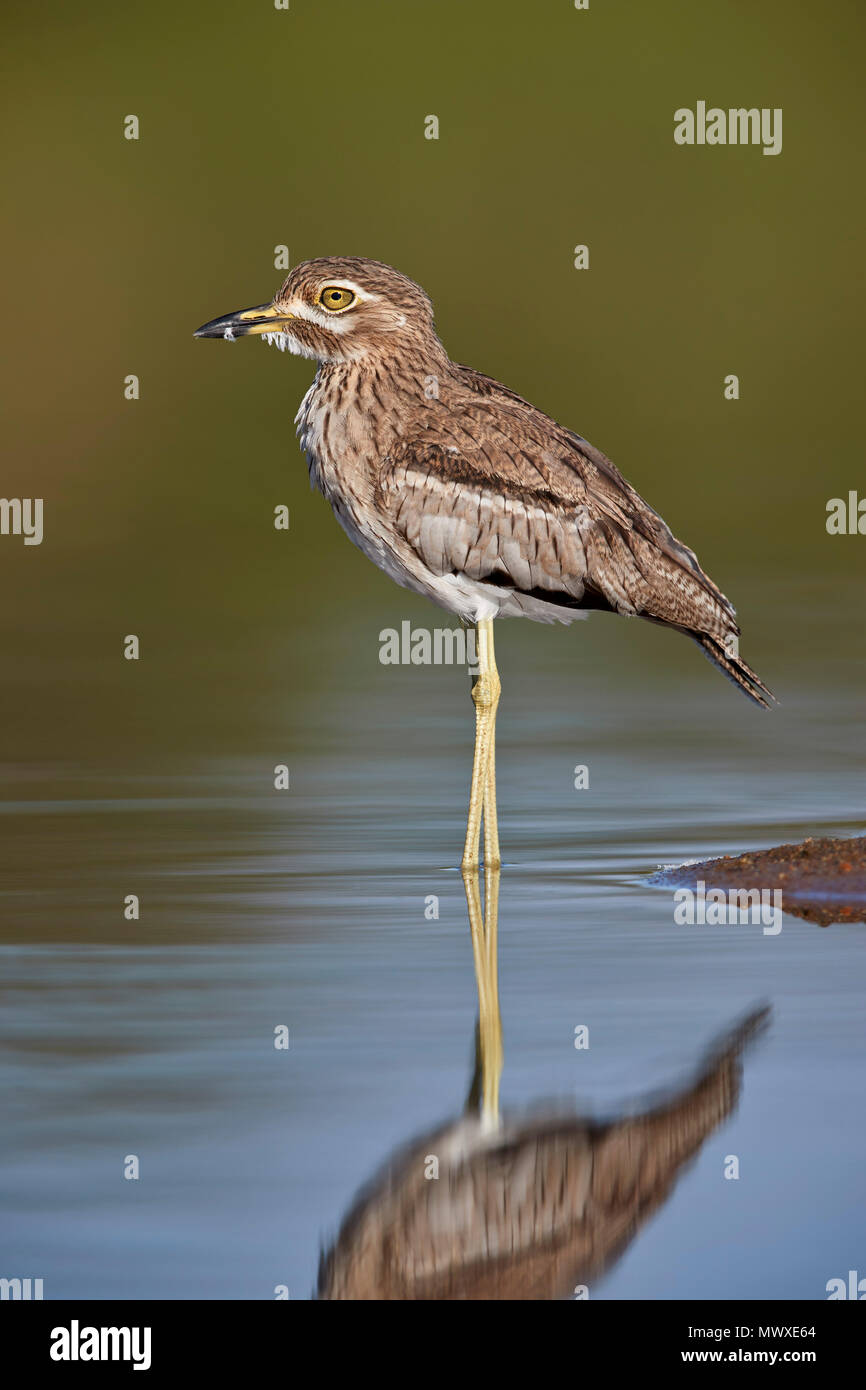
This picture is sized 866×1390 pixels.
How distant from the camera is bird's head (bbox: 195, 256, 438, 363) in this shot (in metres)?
10.7

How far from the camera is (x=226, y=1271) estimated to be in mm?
5648

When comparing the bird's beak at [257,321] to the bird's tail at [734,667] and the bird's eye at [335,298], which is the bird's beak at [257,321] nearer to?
the bird's eye at [335,298]

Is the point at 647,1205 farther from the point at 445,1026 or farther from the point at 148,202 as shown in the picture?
the point at 148,202

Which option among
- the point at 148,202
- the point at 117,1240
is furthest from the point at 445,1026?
the point at 148,202

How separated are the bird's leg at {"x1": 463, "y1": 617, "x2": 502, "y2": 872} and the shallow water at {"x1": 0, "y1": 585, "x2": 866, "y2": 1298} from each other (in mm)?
179

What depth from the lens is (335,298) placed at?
10680 mm

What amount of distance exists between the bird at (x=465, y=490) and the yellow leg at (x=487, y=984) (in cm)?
45

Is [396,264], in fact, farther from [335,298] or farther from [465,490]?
[465,490]

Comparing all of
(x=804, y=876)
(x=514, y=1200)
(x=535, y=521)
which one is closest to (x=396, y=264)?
(x=535, y=521)

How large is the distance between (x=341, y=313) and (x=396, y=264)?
2218cm

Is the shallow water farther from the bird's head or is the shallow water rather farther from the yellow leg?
the bird's head

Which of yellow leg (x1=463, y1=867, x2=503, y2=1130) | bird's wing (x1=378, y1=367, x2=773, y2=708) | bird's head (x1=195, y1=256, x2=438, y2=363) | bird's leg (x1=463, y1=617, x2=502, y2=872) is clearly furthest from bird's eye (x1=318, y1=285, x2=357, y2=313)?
yellow leg (x1=463, y1=867, x2=503, y2=1130)

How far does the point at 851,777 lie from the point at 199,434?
19.2 meters

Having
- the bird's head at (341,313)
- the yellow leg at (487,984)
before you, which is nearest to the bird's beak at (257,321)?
the bird's head at (341,313)
